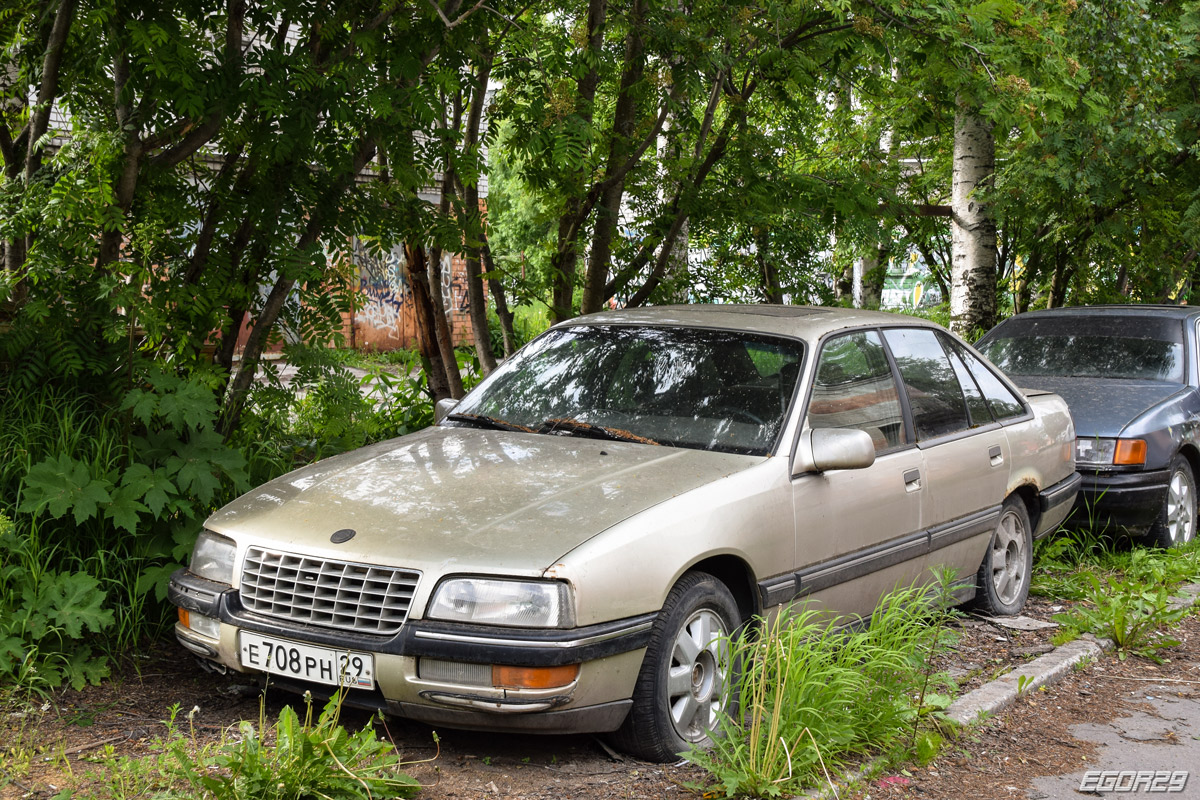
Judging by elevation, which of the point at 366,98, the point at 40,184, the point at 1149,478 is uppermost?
the point at 366,98

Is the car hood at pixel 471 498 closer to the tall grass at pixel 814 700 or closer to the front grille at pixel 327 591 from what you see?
the front grille at pixel 327 591

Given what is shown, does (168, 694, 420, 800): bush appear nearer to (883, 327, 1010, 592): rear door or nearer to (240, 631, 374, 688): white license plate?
(240, 631, 374, 688): white license plate

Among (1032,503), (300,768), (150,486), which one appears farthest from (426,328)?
(300,768)

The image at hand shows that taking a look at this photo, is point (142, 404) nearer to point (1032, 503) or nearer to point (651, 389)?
point (651, 389)

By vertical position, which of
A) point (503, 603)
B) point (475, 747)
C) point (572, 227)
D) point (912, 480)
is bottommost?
point (475, 747)

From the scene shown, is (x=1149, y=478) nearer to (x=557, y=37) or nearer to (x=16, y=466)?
(x=557, y=37)

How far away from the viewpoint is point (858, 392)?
16.1 ft

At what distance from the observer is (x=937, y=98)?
9141mm

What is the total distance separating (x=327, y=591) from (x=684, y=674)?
1176 mm

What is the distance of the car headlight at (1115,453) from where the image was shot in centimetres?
708

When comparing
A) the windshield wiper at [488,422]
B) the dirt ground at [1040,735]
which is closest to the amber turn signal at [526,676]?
the dirt ground at [1040,735]

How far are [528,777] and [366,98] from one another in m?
3.30

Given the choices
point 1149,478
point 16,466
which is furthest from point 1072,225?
point 16,466

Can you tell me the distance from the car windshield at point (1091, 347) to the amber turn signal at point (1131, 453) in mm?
1133
